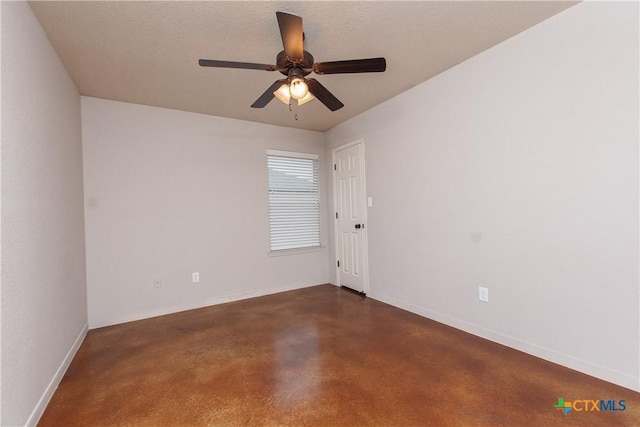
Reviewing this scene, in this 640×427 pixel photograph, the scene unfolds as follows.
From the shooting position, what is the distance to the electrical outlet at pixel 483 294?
2.58 meters

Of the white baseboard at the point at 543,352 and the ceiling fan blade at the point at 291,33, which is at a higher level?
the ceiling fan blade at the point at 291,33

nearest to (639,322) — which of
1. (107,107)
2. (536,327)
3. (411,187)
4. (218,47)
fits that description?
(536,327)

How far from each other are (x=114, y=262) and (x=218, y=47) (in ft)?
8.52

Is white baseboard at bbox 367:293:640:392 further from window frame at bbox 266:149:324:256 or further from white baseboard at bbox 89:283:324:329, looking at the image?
white baseboard at bbox 89:283:324:329

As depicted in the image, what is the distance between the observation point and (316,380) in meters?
2.02

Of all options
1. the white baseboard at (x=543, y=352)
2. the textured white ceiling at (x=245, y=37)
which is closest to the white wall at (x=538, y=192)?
the white baseboard at (x=543, y=352)

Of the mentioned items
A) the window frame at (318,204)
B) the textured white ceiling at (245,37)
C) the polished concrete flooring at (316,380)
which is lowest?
the polished concrete flooring at (316,380)

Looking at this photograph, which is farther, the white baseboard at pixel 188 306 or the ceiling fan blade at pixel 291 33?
the white baseboard at pixel 188 306

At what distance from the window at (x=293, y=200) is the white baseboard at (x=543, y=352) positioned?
201cm

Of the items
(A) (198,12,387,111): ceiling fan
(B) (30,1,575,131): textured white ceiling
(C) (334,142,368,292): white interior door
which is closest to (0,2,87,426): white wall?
(B) (30,1,575,131): textured white ceiling

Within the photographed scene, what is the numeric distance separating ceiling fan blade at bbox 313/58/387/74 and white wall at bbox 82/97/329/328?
233cm

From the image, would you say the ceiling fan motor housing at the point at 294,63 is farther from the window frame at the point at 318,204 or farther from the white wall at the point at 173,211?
the window frame at the point at 318,204

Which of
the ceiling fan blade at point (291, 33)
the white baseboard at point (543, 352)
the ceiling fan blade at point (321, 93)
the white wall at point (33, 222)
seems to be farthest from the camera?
the ceiling fan blade at point (321, 93)

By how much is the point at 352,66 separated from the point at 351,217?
250 cm
